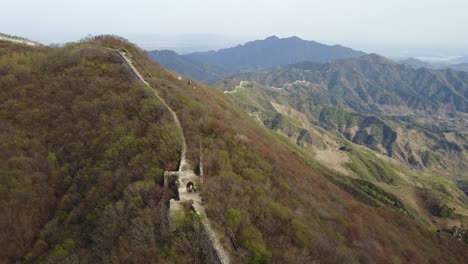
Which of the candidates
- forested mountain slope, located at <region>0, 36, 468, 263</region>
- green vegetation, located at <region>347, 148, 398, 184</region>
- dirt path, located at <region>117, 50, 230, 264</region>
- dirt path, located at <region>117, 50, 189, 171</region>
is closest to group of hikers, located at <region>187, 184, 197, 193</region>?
dirt path, located at <region>117, 50, 230, 264</region>

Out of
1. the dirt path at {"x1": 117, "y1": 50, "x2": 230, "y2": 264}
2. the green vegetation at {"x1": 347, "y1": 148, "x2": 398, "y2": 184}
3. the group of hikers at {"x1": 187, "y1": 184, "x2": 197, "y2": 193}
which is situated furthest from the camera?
the green vegetation at {"x1": 347, "y1": 148, "x2": 398, "y2": 184}

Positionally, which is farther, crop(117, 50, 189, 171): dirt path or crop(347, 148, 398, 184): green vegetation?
crop(347, 148, 398, 184): green vegetation

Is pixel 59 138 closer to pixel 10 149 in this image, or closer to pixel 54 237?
pixel 10 149

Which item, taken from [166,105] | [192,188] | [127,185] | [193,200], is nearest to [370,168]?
[166,105]

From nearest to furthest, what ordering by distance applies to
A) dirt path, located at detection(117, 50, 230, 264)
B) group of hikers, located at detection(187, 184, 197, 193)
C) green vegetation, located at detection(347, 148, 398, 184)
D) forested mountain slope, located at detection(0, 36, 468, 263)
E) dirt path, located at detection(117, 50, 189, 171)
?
dirt path, located at detection(117, 50, 230, 264) → forested mountain slope, located at detection(0, 36, 468, 263) → group of hikers, located at detection(187, 184, 197, 193) → dirt path, located at detection(117, 50, 189, 171) → green vegetation, located at detection(347, 148, 398, 184)

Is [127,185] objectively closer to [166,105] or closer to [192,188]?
[192,188]

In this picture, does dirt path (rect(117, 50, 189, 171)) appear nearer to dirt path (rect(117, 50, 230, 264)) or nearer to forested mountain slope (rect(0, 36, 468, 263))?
dirt path (rect(117, 50, 230, 264))

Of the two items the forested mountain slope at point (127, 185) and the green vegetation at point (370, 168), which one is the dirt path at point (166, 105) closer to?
the forested mountain slope at point (127, 185)

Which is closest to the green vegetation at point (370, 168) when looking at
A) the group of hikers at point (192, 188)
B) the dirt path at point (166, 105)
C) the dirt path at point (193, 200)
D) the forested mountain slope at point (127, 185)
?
the forested mountain slope at point (127, 185)
